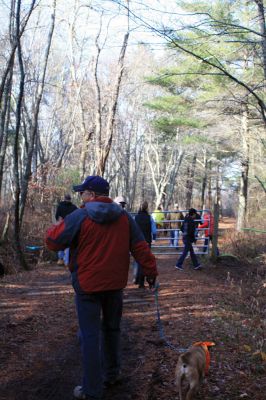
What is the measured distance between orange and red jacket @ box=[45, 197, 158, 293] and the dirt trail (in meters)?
1.04

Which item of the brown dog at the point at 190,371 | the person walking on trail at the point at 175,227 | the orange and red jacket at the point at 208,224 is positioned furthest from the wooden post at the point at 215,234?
the brown dog at the point at 190,371

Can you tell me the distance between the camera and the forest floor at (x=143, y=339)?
4.12m

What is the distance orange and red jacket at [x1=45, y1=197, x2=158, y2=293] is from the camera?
12.4 feet

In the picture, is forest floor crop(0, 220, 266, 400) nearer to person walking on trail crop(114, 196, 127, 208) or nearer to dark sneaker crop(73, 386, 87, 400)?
dark sneaker crop(73, 386, 87, 400)

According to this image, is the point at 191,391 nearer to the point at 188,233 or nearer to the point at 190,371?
the point at 190,371

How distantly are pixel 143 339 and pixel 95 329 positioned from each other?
2032mm

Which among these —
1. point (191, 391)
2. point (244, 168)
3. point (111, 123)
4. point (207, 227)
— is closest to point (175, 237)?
point (207, 227)

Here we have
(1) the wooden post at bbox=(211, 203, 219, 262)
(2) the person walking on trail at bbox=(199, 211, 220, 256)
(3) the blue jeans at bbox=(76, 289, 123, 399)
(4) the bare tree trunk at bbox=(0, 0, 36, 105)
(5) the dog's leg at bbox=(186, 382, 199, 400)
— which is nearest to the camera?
(5) the dog's leg at bbox=(186, 382, 199, 400)

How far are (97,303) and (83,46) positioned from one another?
19.2 metres

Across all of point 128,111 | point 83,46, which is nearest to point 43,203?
point 83,46

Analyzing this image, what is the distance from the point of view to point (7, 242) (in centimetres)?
1431

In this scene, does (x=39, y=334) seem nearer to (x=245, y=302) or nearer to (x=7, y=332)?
(x=7, y=332)

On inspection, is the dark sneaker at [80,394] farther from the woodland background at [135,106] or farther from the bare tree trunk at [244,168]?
the bare tree trunk at [244,168]

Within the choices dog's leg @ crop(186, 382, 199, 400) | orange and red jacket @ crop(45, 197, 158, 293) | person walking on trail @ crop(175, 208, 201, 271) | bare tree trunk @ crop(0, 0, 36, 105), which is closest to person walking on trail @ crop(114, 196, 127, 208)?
person walking on trail @ crop(175, 208, 201, 271)
